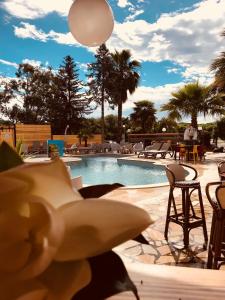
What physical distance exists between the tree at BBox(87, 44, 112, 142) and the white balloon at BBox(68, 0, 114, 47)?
23.9 metres

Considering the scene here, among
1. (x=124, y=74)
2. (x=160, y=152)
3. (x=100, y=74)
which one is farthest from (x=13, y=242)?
(x=100, y=74)

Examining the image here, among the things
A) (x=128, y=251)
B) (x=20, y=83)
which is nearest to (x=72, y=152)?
(x=20, y=83)

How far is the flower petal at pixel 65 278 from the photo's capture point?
0.86ft

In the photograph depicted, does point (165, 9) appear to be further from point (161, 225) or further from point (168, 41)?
point (161, 225)

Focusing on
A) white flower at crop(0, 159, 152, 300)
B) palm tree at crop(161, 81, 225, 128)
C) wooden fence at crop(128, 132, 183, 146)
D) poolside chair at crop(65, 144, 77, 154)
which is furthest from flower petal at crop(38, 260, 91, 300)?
wooden fence at crop(128, 132, 183, 146)

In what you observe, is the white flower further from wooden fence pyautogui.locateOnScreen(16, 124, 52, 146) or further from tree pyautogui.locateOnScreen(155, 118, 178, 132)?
tree pyautogui.locateOnScreen(155, 118, 178, 132)

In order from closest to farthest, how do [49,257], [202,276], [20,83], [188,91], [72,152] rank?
[49,257] < [202,276] < [188,91] < [72,152] < [20,83]

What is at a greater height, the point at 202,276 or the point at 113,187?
the point at 113,187

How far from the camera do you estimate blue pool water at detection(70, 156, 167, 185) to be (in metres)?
9.72

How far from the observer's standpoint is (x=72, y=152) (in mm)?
18688

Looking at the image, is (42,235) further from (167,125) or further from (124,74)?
(167,125)

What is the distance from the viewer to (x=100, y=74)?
1104 inches

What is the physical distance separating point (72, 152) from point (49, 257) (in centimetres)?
1857

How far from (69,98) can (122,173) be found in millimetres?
21346
